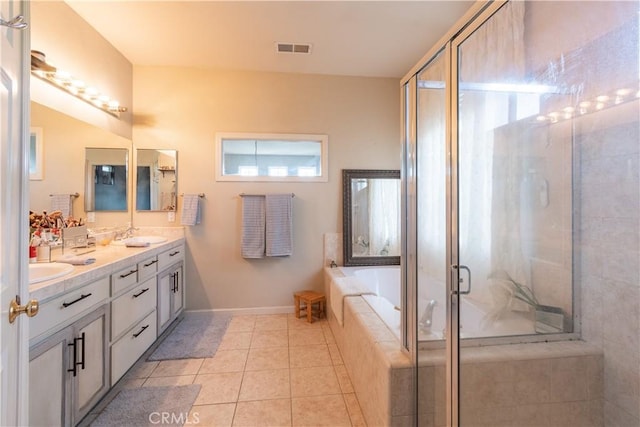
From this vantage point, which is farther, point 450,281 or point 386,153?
point 386,153

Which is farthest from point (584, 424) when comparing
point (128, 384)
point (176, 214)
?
point (176, 214)

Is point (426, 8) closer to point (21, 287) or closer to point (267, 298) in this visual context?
point (21, 287)

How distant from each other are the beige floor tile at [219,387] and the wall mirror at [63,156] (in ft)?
5.67

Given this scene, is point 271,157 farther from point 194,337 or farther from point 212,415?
point 212,415

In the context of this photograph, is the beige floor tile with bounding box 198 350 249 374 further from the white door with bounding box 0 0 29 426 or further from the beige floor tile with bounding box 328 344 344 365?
the white door with bounding box 0 0 29 426

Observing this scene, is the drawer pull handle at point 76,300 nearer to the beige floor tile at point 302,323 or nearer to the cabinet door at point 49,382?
the cabinet door at point 49,382

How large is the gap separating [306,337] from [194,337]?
108cm

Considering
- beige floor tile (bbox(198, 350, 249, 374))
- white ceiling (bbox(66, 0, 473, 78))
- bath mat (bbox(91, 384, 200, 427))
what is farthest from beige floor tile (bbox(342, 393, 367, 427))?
white ceiling (bbox(66, 0, 473, 78))

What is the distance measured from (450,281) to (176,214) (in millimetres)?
2909

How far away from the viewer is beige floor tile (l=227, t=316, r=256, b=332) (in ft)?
9.36

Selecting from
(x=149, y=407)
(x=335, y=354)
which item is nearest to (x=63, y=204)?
(x=149, y=407)

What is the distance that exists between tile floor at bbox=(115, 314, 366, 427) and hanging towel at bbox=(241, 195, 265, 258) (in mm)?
841

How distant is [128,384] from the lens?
1971 millimetres

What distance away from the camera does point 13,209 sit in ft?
2.75
